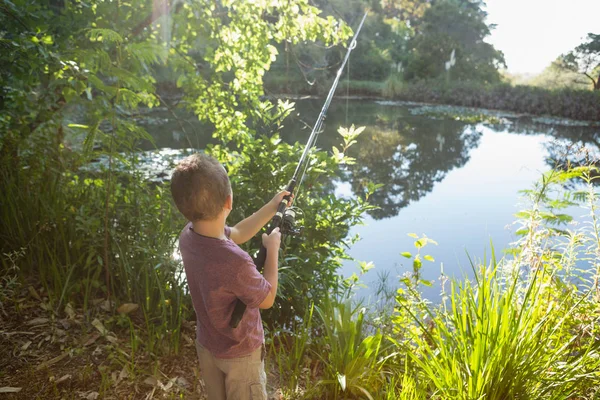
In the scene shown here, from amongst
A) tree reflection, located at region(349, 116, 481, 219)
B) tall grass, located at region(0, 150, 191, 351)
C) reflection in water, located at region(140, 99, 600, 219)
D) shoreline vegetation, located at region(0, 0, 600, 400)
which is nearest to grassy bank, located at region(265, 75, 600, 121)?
reflection in water, located at region(140, 99, 600, 219)

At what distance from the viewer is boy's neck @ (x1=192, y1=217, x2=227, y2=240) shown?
138 centimetres

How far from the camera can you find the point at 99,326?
242cm

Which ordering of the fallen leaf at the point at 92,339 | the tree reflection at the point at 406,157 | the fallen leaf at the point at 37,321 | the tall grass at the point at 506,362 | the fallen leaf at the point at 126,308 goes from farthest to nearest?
the tree reflection at the point at 406,157 < the fallen leaf at the point at 126,308 < the fallen leaf at the point at 37,321 < the fallen leaf at the point at 92,339 < the tall grass at the point at 506,362

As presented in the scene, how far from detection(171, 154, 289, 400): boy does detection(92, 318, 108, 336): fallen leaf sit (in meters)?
1.04

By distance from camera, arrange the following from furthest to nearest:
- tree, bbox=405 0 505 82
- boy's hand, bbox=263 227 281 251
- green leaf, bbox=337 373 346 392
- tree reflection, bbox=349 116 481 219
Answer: tree, bbox=405 0 505 82 → tree reflection, bbox=349 116 481 219 → green leaf, bbox=337 373 346 392 → boy's hand, bbox=263 227 281 251

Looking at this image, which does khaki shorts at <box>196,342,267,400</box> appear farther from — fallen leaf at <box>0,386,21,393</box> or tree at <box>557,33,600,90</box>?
tree at <box>557,33,600,90</box>

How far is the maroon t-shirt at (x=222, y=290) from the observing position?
53.1 inches

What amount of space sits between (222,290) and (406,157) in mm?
8071

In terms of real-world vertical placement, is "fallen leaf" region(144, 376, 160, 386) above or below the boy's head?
below

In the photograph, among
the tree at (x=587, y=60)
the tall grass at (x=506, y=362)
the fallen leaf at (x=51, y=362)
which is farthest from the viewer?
the tree at (x=587, y=60)

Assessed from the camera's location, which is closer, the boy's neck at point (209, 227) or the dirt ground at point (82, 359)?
the boy's neck at point (209, 227)

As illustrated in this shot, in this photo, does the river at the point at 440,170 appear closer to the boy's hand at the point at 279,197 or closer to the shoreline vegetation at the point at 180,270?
the shoreline vegetation at the point at 180,270

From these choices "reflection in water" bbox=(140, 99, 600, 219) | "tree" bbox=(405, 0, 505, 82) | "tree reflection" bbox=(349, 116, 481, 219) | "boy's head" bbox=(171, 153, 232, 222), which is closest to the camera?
"boy's head" bbox=(171, 153, 232, 222)

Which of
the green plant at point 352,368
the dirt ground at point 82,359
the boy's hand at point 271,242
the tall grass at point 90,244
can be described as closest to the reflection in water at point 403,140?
the tall grass at point 90,244
